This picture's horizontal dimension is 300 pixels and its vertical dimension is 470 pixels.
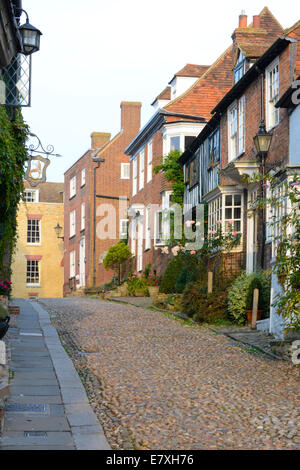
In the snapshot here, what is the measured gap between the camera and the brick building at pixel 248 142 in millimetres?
16922

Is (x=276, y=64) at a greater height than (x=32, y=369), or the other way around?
(x=276, y=64)

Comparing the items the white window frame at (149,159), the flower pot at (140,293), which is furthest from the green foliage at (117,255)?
the flower pot at (140,293)

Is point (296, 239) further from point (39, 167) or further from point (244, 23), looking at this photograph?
point (244, 23)

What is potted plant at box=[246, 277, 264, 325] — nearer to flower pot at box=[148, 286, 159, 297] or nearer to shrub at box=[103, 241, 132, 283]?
flower pot at box=[148, 286, 159, 297]

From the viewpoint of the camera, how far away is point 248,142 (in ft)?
64.6

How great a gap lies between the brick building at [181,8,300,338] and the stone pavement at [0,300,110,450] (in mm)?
6298

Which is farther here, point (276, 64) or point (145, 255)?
point (145, 255)

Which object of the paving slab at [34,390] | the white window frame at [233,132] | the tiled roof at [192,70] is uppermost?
the tiled roof at [192,70]

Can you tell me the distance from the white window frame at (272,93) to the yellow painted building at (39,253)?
3276cm

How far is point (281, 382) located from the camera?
9.83 metres

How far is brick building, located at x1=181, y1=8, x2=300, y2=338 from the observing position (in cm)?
1692

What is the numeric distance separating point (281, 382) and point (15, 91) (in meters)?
7.84

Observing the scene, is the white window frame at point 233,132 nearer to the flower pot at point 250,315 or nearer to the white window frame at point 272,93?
the white window frame at point 272,93

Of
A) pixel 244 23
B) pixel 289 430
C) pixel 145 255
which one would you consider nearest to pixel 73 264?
pixel 145 255
